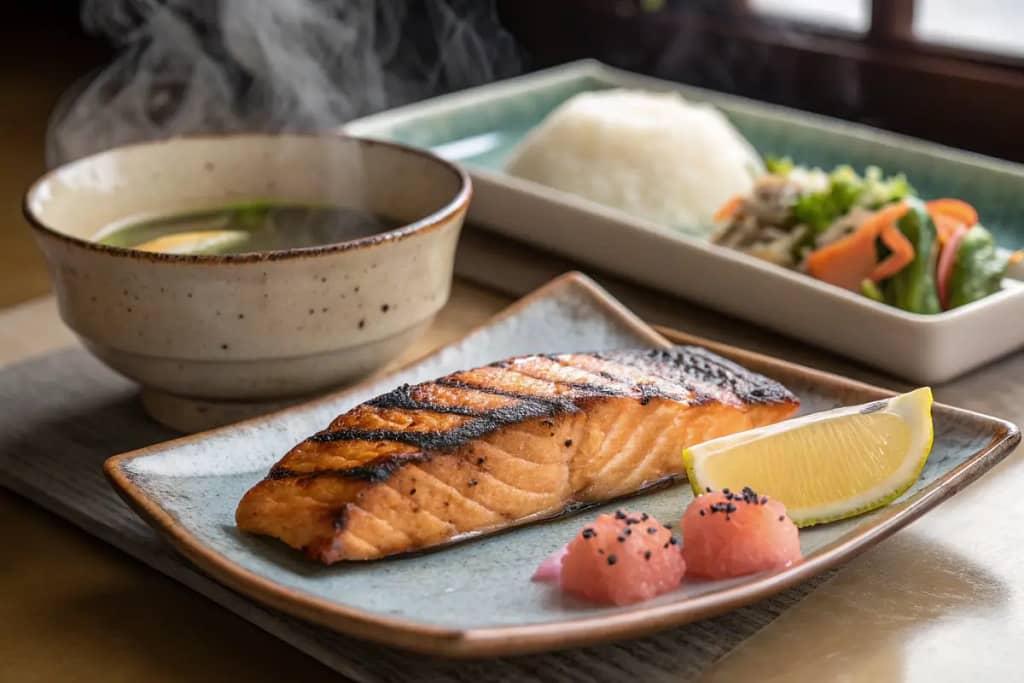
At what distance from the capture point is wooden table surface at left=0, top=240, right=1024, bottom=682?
1.26 metres

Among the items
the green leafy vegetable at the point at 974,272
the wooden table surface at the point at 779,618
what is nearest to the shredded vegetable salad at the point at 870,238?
the green leafy vegetable at the point at 974,272

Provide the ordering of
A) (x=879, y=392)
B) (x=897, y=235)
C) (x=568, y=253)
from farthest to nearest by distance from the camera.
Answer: (x=568, y=253), (x=897, y=235), (x=879, y=392)

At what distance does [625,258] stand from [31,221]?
1061 mm

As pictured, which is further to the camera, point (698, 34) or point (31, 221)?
point (698, 34)

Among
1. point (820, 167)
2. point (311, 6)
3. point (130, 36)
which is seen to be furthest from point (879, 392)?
point (130, 36)

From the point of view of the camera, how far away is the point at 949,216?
7.50 ft

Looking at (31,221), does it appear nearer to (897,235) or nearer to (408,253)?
(408,253)

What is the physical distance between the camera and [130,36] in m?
3.15

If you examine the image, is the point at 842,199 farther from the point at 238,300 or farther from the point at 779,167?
the point at 238,300

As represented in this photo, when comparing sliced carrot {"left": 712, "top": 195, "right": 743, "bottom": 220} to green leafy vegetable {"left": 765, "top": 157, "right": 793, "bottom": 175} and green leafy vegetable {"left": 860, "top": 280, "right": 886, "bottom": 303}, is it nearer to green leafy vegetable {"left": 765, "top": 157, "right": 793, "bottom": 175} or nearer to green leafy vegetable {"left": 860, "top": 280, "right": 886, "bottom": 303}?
green leafy vegetable {"left": 765, "top": 157, "right": 793, "bottom": 175}

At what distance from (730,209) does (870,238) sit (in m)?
0.40

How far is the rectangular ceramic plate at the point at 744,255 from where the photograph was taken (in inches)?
75.0

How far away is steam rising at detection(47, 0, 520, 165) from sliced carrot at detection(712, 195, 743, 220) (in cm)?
113

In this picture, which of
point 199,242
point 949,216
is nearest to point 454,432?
point 199,242
